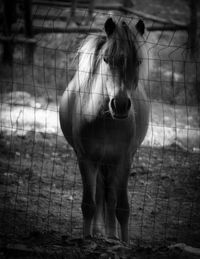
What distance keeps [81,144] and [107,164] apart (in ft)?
1.02

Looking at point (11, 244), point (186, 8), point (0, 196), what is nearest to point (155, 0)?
point (186, 8)

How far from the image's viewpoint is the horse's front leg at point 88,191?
3.96 meters

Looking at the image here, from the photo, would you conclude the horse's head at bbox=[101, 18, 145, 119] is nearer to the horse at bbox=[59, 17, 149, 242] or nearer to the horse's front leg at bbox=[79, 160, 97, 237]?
the horse at bbox=[59, 17, 149, 242]

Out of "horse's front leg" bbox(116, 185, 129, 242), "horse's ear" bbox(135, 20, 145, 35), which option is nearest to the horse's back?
"horse's front leg" bbox(116, 185, 129, 242)

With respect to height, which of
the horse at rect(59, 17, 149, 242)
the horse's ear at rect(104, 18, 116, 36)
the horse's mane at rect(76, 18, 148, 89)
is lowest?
the horse at rect(59, 17, 149, 242)

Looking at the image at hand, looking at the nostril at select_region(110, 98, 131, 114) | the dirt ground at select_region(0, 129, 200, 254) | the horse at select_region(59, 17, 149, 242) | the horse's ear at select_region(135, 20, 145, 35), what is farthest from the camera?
the dirt ground at select_region(0, 129, 200, 254)

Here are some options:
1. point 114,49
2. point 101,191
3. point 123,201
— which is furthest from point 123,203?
point 114,49

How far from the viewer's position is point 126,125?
3730mm

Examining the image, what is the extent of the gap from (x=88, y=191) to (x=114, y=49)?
1407 millimetres

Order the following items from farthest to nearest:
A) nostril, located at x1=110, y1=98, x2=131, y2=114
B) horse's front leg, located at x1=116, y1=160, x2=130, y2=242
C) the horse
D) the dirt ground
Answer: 1. the dirt ground
2. horse's front leg, located at x1=116, y1=160, x2=130, y2=242
3. the horse
4. nostril, located at x1=110, y1=98, x2=131, y2=114

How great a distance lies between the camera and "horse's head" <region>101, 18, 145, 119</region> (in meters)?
3.32

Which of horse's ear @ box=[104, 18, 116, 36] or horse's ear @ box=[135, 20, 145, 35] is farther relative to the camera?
horse's ear @ box=[135, 20, 145, 35]

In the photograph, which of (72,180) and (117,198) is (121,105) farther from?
(72,180)

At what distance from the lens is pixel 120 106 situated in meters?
3.28
